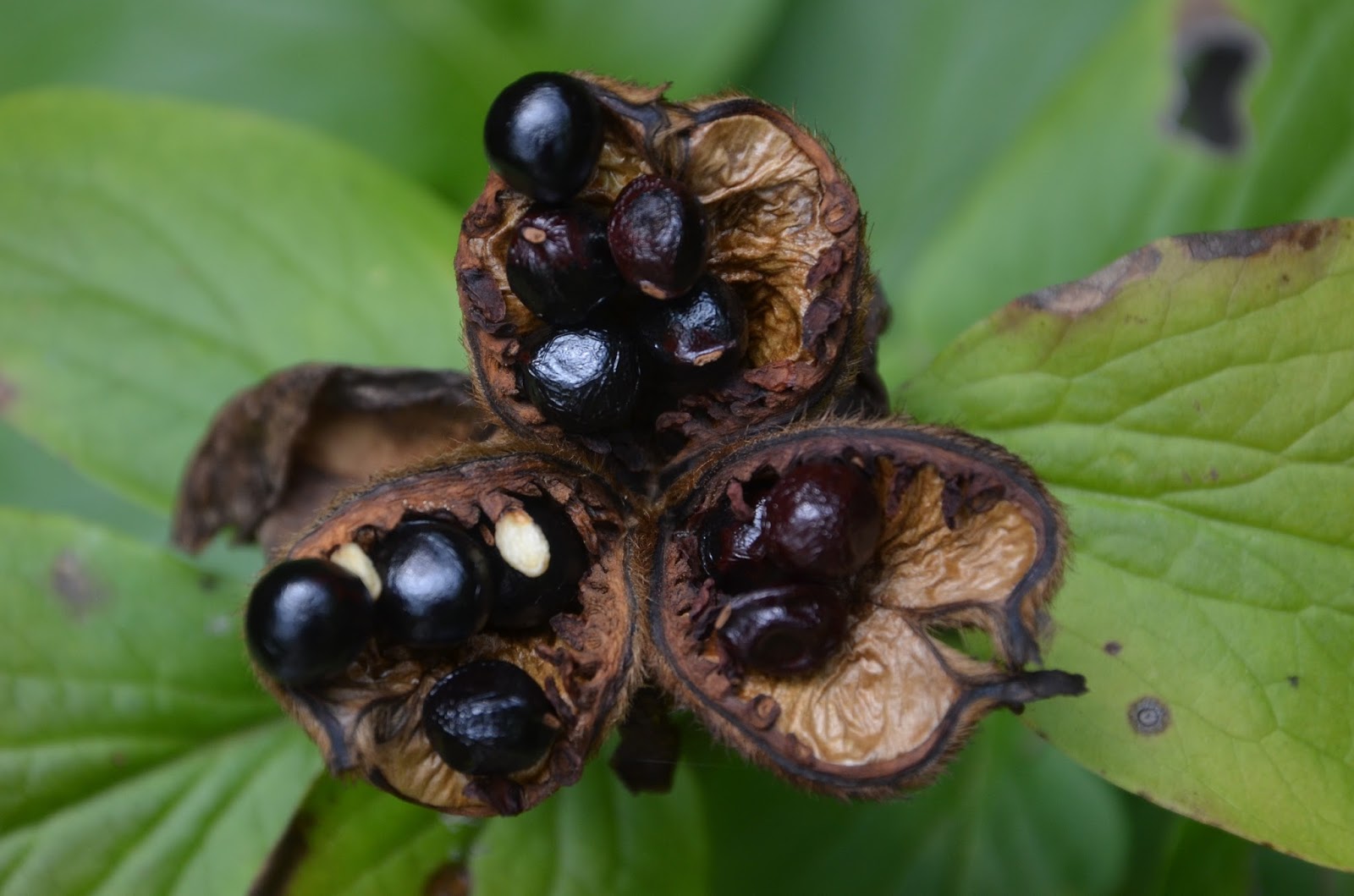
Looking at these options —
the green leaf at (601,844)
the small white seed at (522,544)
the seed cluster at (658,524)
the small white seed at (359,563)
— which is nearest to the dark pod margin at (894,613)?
the seed cluster at (658,524)

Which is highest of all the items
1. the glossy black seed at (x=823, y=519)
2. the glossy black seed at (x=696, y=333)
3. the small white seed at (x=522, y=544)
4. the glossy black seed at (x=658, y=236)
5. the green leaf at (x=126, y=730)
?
the glossy black seed at (x=658, y=236)

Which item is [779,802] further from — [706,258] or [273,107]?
[273,107]

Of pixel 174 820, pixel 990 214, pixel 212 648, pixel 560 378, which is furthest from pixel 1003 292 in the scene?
pixel 174 820

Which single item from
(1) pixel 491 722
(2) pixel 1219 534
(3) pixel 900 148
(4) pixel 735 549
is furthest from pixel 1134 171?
(1) pixel 491 722

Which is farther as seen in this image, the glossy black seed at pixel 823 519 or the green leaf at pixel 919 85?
the green leaf at pixel 919 85

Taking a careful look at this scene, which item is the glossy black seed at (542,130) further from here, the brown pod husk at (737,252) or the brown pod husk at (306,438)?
the brown pod husk at (306,438)

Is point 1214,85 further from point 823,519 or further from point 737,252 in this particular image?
point 823,519
